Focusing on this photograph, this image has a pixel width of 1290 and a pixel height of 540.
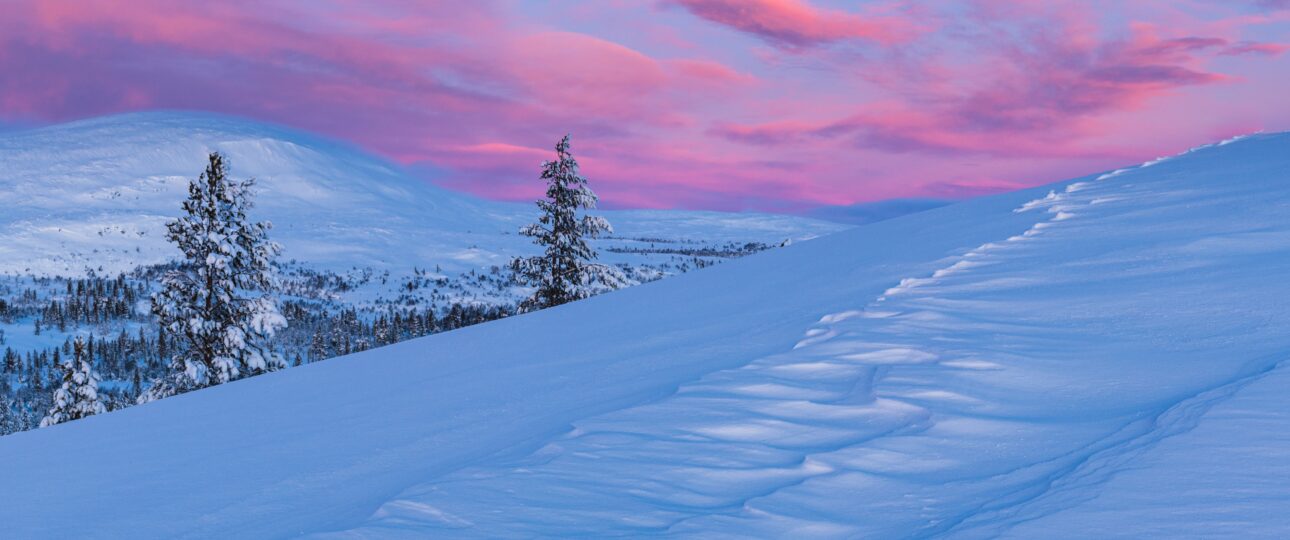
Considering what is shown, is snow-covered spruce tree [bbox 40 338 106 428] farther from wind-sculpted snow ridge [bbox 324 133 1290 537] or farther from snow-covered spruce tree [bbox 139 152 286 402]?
wind-sculpted snow ridge [bbox 324 133 1290 537]

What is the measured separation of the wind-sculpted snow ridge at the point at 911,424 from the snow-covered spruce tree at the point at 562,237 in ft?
70.3

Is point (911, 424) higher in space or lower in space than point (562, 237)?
lower

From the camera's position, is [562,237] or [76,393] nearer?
[562,237]

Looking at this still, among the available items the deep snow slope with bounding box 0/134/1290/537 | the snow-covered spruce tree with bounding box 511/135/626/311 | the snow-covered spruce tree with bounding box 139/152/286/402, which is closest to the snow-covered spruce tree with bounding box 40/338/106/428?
the snow-covered spruce tree with bounding box 139/152/286/402

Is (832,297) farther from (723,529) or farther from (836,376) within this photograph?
(723,529)

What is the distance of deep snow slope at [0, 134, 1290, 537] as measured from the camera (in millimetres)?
3008

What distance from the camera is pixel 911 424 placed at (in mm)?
3904

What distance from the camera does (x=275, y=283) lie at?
23516mm

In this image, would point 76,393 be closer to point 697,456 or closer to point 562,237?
point 562,237

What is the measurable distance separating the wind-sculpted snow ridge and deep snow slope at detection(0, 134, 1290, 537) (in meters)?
0.02

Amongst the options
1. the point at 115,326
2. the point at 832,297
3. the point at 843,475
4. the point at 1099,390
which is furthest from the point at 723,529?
the point at 115,326

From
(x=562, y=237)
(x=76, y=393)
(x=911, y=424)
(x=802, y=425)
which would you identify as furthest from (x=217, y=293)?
(x=911, y=424)

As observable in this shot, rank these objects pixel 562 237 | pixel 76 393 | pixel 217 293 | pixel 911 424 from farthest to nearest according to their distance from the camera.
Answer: pixel 76 393 < pixel 562 237 < pixel 217 293 < pixel 911 424

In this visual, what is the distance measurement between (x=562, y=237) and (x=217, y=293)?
9865 millimetres
